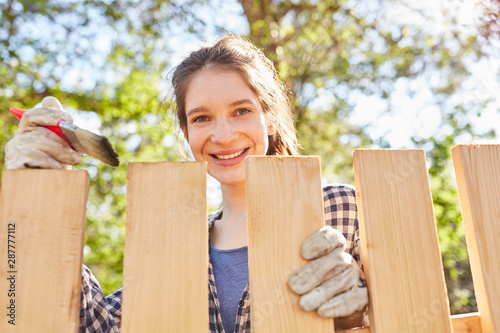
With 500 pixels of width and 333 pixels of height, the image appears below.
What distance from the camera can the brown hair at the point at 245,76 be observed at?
183cm

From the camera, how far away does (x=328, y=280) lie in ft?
3.19

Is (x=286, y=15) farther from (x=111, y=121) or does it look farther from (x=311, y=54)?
(x=111, y=121)

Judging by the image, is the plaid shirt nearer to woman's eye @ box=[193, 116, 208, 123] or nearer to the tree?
woman's eye @ box=[193, 116, 208, 123]

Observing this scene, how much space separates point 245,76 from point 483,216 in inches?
43.5

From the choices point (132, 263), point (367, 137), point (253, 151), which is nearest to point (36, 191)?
point (132, 263)

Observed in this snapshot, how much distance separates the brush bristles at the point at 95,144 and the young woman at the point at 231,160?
0.08 meters

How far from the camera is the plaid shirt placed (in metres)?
1.23

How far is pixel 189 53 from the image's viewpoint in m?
2.12

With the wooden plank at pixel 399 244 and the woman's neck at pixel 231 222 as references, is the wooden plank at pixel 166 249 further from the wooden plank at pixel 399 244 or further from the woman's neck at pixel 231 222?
the woman's neck at pixel 231 222

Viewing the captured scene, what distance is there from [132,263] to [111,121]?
17.5 ft

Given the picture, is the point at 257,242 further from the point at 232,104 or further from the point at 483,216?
the point at 232,104

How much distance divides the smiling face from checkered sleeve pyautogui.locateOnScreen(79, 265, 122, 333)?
0.69 m

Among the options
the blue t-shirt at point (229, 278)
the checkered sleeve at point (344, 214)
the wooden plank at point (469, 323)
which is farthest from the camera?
the blue t-shirt at point (229, 278)

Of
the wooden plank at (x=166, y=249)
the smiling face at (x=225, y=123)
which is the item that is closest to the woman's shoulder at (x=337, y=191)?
the smiling face at (x=225, y=123)
